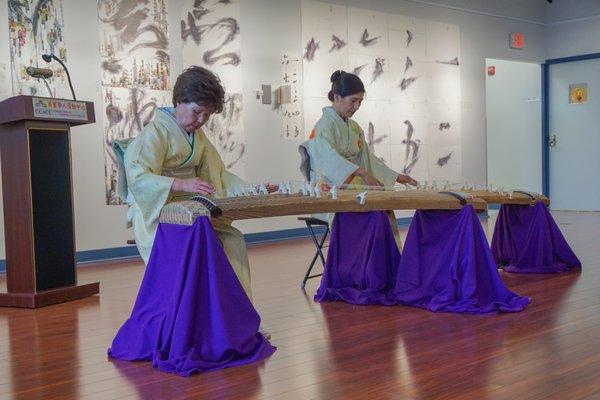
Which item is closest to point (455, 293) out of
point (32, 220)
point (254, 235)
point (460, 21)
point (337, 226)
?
point (337, 226)

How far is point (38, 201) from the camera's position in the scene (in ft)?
13.1

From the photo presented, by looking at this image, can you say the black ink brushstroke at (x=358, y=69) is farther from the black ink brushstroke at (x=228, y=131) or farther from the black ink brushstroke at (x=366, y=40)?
the black ink brushstroke at (x=228, y=131)

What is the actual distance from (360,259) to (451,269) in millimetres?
550

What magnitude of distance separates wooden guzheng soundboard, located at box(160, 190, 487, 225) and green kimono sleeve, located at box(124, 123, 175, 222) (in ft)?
0.19

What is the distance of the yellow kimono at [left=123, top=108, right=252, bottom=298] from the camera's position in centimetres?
267

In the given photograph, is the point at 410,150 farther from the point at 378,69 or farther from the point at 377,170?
the point at 377,170

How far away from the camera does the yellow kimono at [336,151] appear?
3.92 m

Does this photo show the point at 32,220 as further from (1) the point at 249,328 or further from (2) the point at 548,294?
(2) the point at 548,294

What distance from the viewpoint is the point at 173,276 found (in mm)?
2586

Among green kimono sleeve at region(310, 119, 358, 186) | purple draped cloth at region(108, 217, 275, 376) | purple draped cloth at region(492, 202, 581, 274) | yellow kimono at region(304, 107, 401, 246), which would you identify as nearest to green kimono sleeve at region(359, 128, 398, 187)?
yellow kimono at region(304, 107, 401, 246)

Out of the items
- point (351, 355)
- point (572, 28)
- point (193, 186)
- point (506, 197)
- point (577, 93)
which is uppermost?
point (572, 28)

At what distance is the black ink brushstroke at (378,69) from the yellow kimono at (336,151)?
3582 millimetres

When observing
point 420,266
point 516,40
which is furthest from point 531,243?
point 516,40

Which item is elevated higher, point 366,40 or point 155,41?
point 366,40
